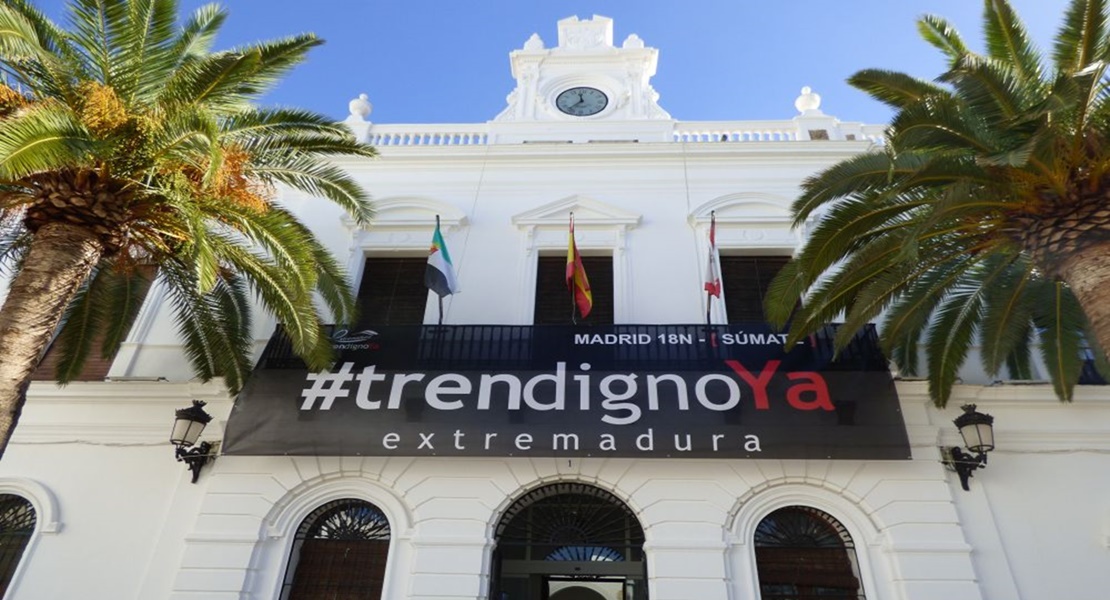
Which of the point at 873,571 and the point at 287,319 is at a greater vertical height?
the point at 287,319

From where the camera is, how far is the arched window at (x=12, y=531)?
717 centimetres

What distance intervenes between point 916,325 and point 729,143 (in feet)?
14.4

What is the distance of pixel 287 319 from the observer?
7.22 metres

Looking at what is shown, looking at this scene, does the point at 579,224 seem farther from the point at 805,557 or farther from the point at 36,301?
the point at 36,301

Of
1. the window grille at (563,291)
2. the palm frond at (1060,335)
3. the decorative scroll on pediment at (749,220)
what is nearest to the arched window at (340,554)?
the window grille at (563,291)

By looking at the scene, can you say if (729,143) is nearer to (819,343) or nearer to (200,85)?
(819,343)

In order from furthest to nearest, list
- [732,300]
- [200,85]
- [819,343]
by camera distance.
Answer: [732,300], [819,343], [200,85]

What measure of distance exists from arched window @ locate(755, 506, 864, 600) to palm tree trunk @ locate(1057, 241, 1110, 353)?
10.1 ft

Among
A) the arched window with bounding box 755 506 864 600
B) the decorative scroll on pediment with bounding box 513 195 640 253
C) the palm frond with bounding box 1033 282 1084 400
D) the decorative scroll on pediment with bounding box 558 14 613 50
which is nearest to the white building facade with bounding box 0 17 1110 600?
the arched window with bounding box 755 506 864 600

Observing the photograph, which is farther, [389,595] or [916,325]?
[916,325]

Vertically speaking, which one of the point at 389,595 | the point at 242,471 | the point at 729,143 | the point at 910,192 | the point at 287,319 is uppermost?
the point at 729,143

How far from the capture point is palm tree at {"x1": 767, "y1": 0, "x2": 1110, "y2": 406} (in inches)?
219

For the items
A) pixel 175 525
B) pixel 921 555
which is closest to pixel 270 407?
pixel 175 525

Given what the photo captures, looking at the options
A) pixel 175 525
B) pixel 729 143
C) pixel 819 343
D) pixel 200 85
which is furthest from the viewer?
pixel 729 143
